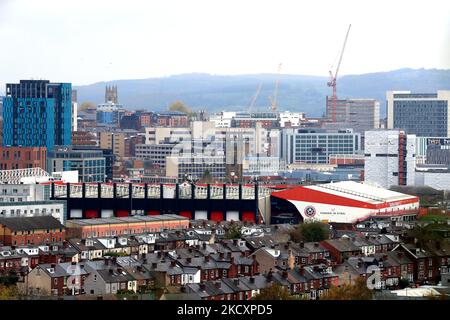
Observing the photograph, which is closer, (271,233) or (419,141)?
(271,233)

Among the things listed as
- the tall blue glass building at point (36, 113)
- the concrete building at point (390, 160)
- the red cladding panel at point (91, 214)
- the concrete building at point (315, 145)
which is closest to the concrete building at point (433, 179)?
the concrete building at point (390, 160)

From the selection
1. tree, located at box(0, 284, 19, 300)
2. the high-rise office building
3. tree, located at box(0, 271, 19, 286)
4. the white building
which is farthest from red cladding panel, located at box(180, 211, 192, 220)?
the white building

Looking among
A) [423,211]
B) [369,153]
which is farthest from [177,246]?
[369,153]

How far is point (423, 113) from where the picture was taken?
60.6 metres

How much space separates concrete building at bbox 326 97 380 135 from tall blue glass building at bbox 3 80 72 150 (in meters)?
30.0

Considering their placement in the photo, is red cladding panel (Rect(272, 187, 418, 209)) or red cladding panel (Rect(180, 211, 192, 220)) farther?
red cladding panel (Rect(180, 211, 192, 220))

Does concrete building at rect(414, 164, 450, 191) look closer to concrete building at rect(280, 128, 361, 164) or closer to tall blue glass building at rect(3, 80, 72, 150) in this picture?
tall blue glass building at rect(3, 80, 72, 150)

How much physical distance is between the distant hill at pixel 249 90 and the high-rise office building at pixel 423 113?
25098 millimetres

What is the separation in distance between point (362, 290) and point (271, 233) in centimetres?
762

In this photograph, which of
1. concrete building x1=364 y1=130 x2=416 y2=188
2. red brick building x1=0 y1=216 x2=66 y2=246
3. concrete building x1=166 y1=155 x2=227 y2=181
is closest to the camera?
red brick building x1=0 y1=216 x2=66 y2=246

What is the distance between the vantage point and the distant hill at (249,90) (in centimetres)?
9425

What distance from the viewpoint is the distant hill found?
309 feet

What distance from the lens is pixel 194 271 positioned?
1485 cm

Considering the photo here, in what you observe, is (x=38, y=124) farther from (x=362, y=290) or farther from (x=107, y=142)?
(x=362, y=290)
